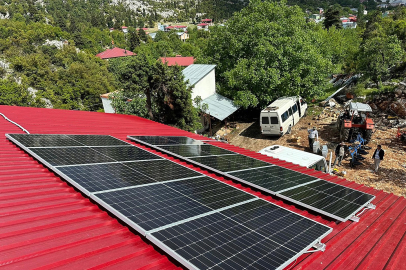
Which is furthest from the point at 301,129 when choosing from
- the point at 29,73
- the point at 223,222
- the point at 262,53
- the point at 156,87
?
the point at 29,73

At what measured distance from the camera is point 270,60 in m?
25.7

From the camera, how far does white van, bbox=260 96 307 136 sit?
815 inches

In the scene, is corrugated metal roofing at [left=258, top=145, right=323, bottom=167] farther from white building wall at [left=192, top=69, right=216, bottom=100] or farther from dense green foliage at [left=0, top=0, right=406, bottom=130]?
white building wall at [left=192, top=69, right=216, bottom=100]

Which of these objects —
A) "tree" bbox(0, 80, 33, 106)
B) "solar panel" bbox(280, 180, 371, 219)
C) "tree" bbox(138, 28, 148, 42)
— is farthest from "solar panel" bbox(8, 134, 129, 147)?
"tree" bbox(138, 28, 148, 42)

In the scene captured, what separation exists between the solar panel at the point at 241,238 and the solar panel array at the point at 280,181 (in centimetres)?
123

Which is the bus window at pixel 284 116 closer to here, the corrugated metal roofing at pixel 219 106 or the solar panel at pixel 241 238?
the corrugated metal roofing at pixel 219 106

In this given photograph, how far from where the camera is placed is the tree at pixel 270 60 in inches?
988

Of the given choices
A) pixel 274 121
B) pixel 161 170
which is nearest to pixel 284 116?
pixel 274 121

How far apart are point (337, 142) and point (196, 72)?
15519 mm

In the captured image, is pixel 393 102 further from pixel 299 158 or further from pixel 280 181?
pixel 280 181

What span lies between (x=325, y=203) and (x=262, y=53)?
2242 cm

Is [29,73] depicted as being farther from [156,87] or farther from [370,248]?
[370,248]

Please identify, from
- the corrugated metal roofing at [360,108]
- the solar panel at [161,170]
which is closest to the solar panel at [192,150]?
the solar panel at [161,170]

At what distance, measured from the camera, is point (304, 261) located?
4109mm
